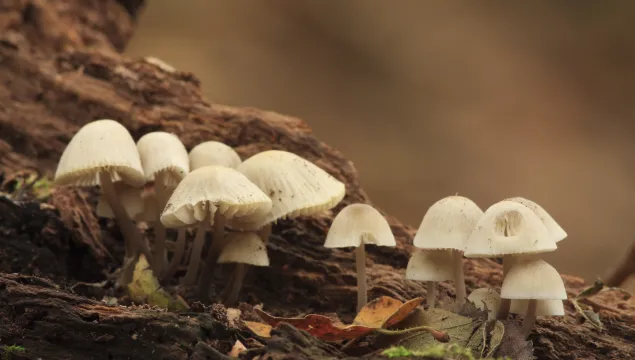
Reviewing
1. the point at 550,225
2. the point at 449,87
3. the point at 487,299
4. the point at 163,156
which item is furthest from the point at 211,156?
the point at 449,87

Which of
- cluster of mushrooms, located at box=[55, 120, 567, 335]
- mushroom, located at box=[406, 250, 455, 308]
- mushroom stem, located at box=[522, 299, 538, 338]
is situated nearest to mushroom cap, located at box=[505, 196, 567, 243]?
cluster of mushrooms, located at box=[55, 120, 567, 335]

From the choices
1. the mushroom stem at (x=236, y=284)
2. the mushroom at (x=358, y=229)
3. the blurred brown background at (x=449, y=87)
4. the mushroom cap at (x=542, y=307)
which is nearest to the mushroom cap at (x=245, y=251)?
the mushroom stem at (x=236, y=284)

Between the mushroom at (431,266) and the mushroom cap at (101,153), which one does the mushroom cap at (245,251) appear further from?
the mushroom at (431,266)

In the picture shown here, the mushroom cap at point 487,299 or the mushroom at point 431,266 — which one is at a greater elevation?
the mushroom at point 431,266

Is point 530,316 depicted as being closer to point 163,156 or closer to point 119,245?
point 163,156

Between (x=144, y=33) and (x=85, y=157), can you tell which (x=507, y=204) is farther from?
(x=144, y=33)

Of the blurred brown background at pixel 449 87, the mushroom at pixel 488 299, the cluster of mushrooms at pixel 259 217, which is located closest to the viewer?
the cluster of mushrooms at pixel 259 217

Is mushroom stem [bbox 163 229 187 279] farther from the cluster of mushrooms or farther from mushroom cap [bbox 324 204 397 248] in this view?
mushroom cap [bbox 324 204 397 248]
